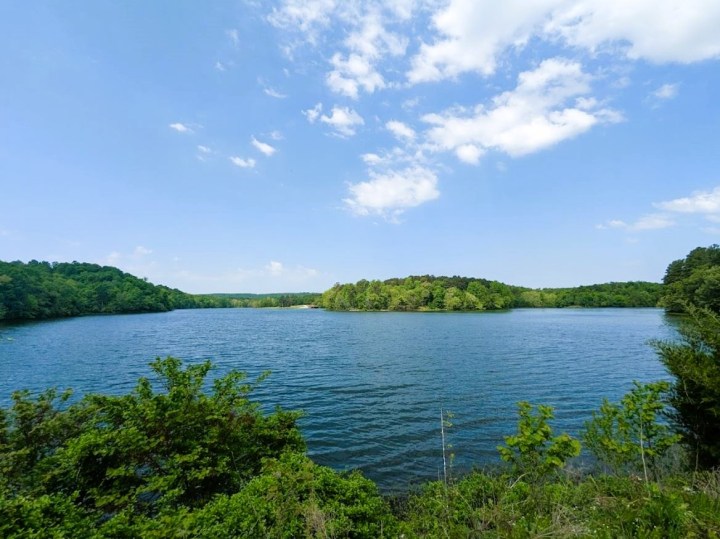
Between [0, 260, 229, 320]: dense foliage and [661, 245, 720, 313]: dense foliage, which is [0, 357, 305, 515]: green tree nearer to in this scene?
[661, 245, 720, 313]: dense foliage

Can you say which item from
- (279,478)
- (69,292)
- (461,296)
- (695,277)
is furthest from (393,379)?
(461,296)

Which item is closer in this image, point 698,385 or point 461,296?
point 698,385

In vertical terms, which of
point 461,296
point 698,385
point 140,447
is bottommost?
point 140,447

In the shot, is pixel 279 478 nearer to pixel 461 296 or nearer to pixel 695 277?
pixel 695 277

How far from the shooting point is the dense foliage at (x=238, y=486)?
3.75 meters

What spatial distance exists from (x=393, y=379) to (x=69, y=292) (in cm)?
10897

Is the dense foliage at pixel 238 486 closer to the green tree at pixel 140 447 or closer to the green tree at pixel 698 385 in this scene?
the green tree at pixel 140 447

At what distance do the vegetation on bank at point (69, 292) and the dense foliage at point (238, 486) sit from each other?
80.8 metres

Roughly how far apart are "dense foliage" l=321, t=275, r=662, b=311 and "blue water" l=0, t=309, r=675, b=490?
292ft

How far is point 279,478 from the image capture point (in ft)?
16.8

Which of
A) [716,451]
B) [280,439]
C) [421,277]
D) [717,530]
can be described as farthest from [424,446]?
[421,277]

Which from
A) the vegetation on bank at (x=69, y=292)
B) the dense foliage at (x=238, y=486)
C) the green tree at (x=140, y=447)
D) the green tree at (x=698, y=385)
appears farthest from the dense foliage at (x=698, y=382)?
the vegetation on bank at (x=69, y=292)

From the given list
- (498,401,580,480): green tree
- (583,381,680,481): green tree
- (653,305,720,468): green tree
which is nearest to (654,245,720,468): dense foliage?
(653,305,720,468): green tree

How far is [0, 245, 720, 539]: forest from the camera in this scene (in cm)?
387
